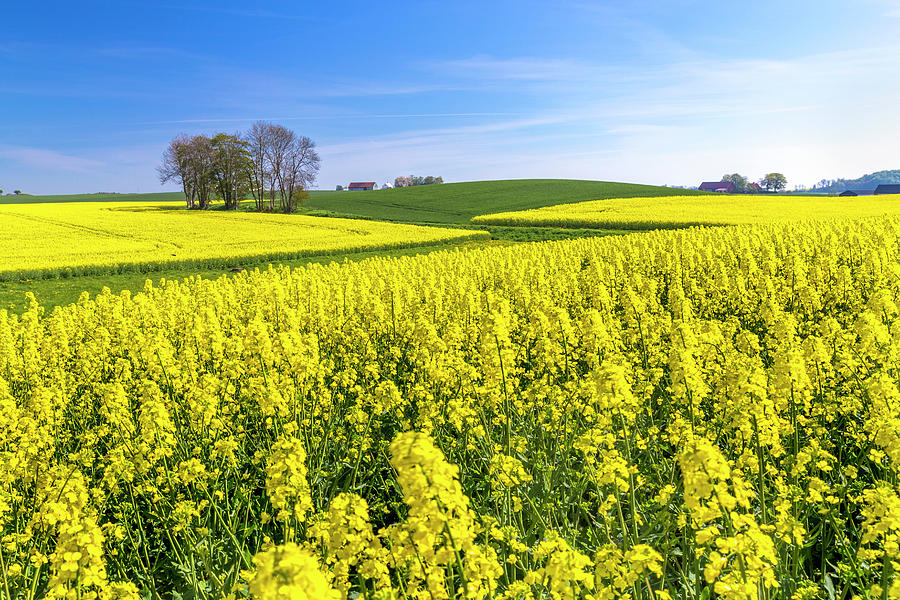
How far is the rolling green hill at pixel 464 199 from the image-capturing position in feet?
260

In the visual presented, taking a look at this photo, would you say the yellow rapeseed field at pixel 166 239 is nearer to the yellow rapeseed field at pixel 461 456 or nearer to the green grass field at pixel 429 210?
the green grass field at pixel 429 210

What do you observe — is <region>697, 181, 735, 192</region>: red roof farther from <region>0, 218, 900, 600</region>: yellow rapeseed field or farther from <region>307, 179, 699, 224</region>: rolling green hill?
<region>0, 218, 900, 600</region>: yellow rapeseed field

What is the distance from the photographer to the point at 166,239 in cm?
4466

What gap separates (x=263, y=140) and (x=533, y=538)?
8918cm

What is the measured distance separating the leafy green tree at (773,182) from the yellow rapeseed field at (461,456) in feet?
581

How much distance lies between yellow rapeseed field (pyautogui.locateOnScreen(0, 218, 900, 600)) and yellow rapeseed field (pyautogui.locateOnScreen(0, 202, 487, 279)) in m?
23.4

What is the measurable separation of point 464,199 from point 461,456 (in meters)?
89.5

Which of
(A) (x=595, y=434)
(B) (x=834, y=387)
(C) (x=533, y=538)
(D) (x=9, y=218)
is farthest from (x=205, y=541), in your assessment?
(D) (x=9, y=218)

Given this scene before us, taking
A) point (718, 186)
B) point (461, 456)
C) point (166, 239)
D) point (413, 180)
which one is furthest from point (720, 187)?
point (461, 456)

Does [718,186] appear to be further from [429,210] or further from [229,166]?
[229,166]

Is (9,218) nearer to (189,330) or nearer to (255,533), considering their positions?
(189,330)

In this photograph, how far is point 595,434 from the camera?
4660 millimetres

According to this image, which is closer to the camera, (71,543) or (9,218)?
(71,543)

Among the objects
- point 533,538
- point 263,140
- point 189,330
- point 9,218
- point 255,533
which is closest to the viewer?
point 533,538
